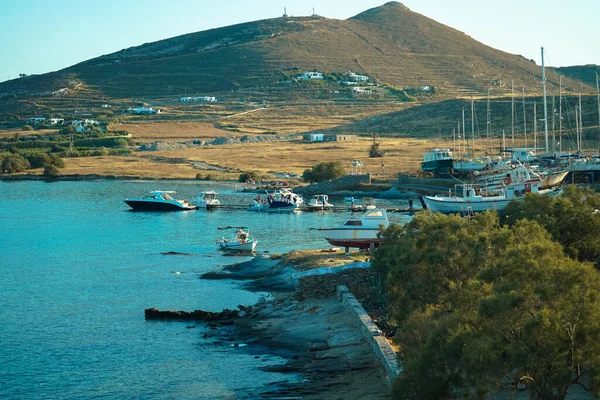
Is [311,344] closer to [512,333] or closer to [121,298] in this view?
[512,333]

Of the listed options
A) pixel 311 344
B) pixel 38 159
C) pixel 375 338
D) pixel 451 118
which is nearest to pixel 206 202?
pixel 38 159

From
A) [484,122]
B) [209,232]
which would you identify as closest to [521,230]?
[209,232]

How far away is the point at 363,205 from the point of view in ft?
253

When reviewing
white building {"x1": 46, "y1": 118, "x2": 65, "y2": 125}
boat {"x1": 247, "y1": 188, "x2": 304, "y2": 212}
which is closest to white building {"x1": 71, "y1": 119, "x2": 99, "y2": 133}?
white building {"x1": 46, "y1": 118, "x2": 65, "y2": 125}

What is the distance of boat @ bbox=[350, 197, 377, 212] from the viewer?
240 ft

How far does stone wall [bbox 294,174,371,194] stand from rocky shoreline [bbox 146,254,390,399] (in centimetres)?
5102

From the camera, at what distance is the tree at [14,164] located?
12000 cm

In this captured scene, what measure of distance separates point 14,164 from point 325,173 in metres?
45.5

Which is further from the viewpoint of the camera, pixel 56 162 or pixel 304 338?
pixel 56 162

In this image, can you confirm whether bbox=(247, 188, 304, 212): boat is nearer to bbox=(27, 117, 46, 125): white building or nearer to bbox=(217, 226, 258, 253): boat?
bbox=(217, 226, 258, 253): boat

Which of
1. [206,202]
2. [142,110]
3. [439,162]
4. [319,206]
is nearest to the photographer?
[319,206]

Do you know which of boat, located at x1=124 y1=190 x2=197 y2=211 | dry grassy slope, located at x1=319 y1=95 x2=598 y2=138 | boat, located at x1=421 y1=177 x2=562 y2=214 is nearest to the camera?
boat, located at x1=421 y1=177 x2=562 y2=214

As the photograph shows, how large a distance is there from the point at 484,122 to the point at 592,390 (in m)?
126

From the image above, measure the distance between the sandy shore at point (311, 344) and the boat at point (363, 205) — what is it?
3341 centimetres
